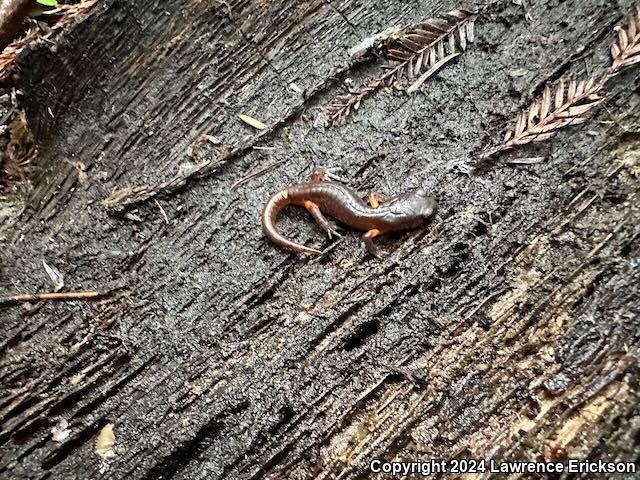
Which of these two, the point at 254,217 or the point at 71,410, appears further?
the point at 254,217

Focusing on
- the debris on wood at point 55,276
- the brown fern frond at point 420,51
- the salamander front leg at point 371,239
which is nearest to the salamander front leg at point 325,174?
the brown fern frond at point 420,51

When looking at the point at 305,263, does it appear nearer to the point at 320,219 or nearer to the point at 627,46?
the point at 320,219

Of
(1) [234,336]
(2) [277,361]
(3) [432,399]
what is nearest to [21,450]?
(1) [234,336]

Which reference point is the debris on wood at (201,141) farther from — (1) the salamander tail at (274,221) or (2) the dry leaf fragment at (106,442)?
(2) the dry leaf fragment at (106,442)

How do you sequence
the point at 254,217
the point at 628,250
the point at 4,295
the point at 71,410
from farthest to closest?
the point at 254,217
the point at 4,295
the point at 71,410
the point at 628,250

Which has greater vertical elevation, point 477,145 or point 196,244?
point 196,244

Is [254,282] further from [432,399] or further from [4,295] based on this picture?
[4,295]
